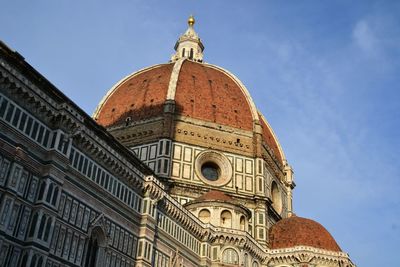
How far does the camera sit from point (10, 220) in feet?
68.4

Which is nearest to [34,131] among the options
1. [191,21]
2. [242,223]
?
[242,223]

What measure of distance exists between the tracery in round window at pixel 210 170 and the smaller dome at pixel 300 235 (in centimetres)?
725

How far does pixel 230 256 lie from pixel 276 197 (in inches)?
622

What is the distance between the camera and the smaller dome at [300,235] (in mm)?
43344

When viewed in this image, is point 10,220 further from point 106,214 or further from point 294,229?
point 294,229

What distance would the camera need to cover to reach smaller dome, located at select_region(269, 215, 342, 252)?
43344 mm

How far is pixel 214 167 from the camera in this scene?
48.1m

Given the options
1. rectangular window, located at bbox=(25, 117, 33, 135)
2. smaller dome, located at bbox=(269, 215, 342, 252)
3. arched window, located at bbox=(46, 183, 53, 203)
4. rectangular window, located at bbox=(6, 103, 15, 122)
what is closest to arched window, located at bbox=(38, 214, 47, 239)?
arched window, located at bbox=(46, 183, 53, 203)

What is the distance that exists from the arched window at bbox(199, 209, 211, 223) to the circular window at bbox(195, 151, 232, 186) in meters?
6.49

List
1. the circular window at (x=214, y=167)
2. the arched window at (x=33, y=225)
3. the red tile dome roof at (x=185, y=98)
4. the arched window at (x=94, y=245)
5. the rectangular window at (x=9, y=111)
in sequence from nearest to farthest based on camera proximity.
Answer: the arched window at (x=33, y=225) → the rectangular window at (x=9, y=111) → the arched window at (x=94, y=245) → the circular window at (x=214, y=167) → the red tile dome roof at (x=185, y=98)

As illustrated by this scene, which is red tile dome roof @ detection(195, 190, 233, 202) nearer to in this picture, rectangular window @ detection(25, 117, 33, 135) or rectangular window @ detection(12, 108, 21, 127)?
rectangular window @ detection(25, 117, 33, 135)

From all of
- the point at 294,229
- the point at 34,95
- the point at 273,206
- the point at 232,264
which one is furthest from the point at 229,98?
the point at 34,95

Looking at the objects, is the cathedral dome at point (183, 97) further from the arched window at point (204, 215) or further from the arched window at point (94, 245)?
the arched window at point (94, 245)

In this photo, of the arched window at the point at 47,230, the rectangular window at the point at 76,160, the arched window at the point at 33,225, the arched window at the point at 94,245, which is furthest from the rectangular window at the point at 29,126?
the arched window at the point at 94,245
